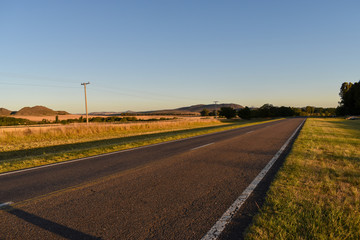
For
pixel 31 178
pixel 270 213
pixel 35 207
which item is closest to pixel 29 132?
pixel 31 178

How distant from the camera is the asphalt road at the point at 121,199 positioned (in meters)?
2.97

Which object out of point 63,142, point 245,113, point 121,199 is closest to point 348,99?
point 245,113

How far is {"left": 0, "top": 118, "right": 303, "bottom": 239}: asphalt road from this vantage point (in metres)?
2.97

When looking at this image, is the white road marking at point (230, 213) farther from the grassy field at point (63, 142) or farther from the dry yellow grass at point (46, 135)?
the dry yellow grass at point (46, 135)

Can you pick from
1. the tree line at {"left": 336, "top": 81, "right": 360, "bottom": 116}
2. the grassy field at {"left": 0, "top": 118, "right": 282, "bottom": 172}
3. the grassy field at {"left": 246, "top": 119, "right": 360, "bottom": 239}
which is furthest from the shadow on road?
the tree line at {"left": 336, "top": 81, "right": 360, "bottom": 116}

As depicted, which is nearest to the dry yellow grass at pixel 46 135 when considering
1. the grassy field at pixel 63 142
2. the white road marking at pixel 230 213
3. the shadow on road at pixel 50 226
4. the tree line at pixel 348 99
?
the grassy field at pixel 63 142

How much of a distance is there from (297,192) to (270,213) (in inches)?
50.5

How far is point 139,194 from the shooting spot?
4.28 meters

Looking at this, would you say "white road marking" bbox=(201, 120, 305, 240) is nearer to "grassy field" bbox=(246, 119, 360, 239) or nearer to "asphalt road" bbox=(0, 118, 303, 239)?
"asphalt road" bbox=(0, 118, 303, 239)

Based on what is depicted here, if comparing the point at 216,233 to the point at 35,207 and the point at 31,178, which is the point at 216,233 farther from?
the point at 31,178

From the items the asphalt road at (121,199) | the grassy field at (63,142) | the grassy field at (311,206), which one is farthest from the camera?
the grassy field at (63,142)

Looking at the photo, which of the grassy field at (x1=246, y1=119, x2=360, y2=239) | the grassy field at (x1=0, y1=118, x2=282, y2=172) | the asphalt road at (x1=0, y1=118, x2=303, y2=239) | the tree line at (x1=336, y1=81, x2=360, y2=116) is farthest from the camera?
the tree line at (x1=336, y1=81, x2=360, y2=116)

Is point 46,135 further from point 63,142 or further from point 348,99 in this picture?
point 348,99

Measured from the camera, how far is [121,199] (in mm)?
4031
